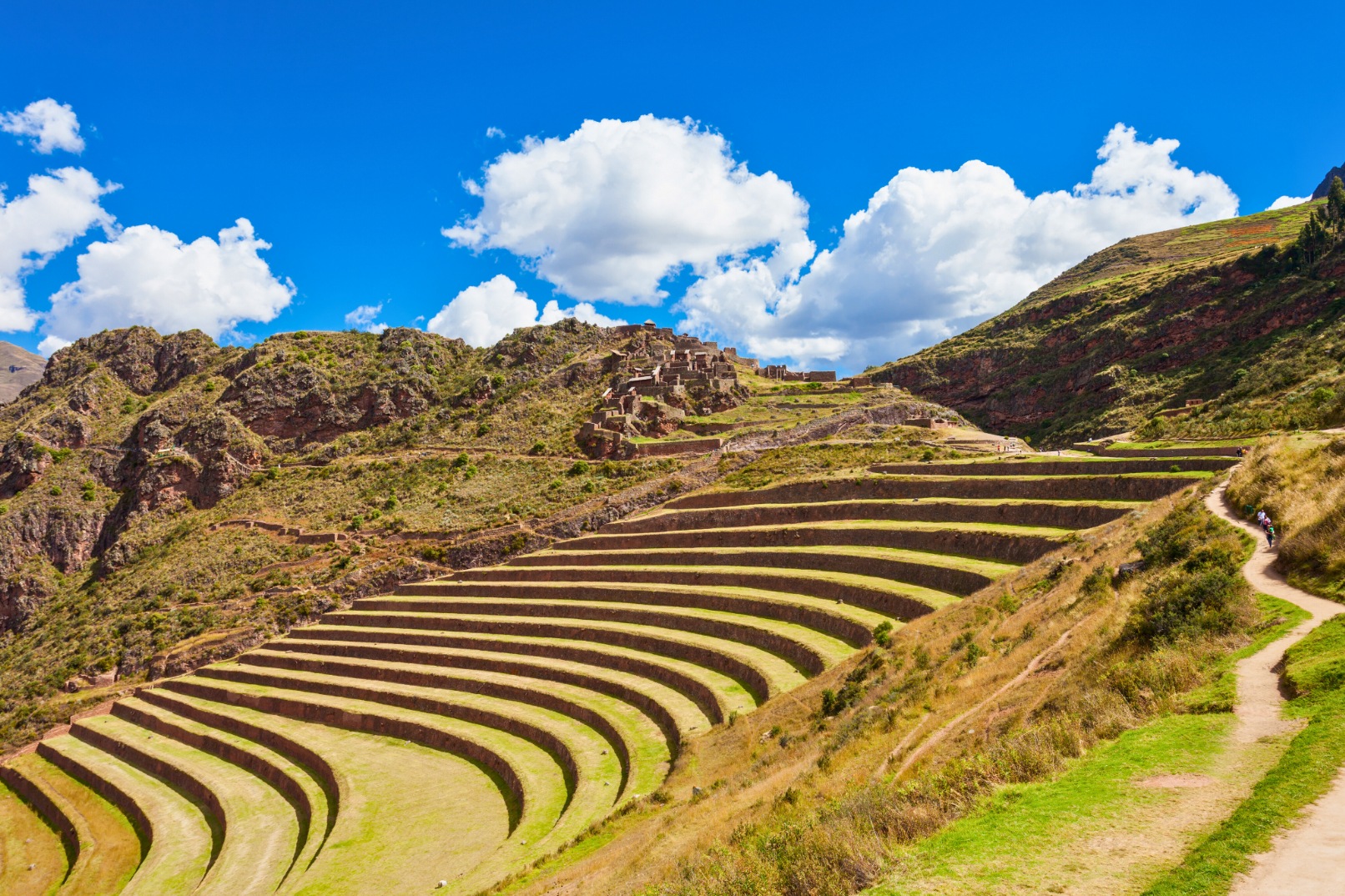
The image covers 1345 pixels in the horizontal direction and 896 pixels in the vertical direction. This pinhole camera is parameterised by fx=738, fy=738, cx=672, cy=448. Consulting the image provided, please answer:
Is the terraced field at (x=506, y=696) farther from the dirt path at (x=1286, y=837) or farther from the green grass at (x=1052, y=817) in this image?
the dirt path at (x=1286, y=837)

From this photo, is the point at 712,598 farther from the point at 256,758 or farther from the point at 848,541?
the point at 256,758

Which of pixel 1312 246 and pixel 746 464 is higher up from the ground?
pixel 1312 246

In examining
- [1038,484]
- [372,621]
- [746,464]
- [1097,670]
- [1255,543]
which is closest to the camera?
[1097,670]

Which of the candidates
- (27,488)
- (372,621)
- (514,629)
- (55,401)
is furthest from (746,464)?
(55,401)

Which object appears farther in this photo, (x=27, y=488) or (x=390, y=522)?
(x=27, y=488)

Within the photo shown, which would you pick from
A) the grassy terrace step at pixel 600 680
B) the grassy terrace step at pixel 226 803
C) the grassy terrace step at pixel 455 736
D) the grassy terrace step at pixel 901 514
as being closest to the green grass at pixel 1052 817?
the grassy terrace step at pixel 600 680

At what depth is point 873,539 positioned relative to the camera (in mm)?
26188

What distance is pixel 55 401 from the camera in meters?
62.3

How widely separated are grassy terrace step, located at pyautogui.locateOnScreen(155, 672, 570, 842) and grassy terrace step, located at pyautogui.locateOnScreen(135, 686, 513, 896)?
0.93 ft

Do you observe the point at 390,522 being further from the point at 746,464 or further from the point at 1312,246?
the point at 1312,246

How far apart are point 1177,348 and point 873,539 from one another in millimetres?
56317

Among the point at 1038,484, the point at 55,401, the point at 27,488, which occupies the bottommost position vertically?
the point at 1038,484

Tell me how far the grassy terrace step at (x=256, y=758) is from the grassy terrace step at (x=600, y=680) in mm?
4810

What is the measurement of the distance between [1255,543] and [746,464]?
30.3m
